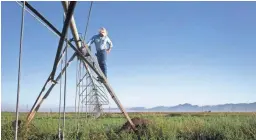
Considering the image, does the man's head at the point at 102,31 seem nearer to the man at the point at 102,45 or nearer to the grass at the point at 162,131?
the man at the point at 102,45

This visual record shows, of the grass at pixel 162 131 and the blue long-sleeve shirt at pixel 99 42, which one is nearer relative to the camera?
the grass at pixel 162 131

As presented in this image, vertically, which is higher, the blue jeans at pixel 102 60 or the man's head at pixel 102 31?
the man's head at pixel 102 31

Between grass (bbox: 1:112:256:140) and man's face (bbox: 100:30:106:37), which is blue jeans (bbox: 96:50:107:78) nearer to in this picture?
man's face (bbox: 100:30:106:37)

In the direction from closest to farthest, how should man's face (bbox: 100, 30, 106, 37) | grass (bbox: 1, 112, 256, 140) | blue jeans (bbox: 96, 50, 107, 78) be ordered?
grass (bbox: 1, 112, 256, 140) < blue jeans (bbox: 96, 50, 107, 78) < man's face (bbox: 100, 30, 106, 37)

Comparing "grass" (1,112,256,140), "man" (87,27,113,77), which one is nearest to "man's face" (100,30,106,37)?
"man" (87,27,113,77)

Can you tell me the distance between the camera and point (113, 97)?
7.65 metres

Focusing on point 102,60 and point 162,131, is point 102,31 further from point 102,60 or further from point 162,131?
point 162,131

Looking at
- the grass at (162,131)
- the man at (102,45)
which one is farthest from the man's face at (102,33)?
the grass at (162,131)

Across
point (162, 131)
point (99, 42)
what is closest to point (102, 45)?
point (99, 42)

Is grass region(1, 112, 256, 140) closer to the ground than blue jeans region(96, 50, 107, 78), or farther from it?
closer to the ground

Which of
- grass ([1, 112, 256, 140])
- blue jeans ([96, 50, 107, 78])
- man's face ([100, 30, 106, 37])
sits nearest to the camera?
grass ([1, 112, 256, 140])

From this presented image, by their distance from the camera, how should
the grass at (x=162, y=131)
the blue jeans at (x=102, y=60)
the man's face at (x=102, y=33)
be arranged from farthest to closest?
1. the man's face at (x=102, y=33)
2. the blue jeans at (x=102, y=60)
3. the grass at (x=162, y=131)

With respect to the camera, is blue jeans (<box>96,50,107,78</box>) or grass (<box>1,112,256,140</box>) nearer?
grass (<box>1,112,256,140</box>)

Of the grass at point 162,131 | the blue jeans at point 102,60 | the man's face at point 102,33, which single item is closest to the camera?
the grass at point 162,131
